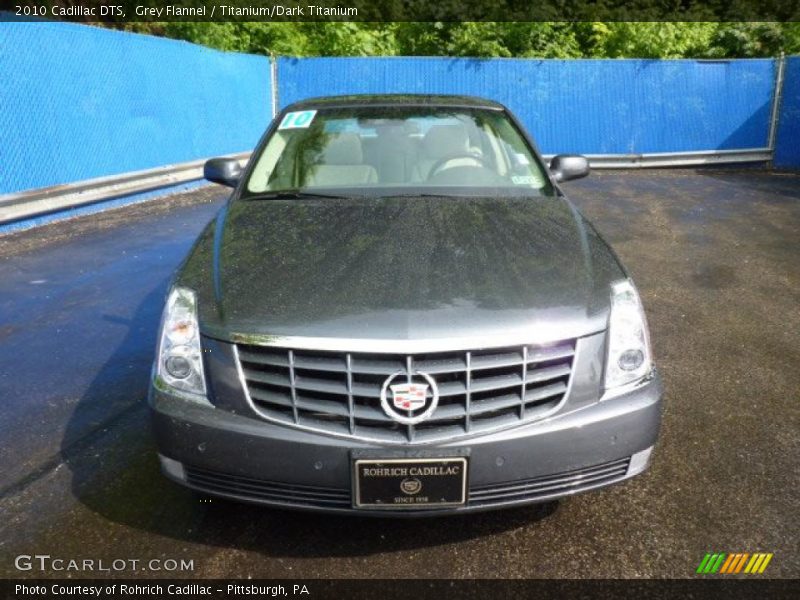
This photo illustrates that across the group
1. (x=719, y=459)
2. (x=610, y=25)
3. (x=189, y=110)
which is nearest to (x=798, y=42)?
(x=610, y=25)

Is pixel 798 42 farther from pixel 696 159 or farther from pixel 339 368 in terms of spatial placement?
pixel 339 368

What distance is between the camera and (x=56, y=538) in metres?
2.49

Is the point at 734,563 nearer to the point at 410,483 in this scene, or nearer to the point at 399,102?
the point at 410,483

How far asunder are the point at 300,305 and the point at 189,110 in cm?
995

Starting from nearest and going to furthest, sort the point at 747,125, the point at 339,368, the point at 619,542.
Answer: the point at 339,368, the point at 619,542, the point at 747,125

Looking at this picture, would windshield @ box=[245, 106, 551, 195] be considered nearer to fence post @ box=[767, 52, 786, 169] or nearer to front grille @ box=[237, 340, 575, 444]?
front grille @ box=[237, 340, 575, 444]

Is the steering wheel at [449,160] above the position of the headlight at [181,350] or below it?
above

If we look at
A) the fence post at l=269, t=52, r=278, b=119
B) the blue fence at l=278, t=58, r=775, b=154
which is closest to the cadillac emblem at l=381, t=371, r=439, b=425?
the blue fence at l=278, t=58, r=775, b=154

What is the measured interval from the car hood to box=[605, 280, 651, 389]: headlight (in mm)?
66

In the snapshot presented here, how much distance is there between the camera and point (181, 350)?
88.7 inches

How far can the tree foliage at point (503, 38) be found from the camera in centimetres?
1777

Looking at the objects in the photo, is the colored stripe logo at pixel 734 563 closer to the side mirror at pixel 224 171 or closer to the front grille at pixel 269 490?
the front grille at pixel 269 490

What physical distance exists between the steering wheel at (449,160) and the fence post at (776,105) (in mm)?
13344

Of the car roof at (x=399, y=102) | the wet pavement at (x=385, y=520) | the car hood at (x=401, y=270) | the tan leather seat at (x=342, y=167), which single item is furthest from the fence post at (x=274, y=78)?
the car hood at (x=401, y=270)
